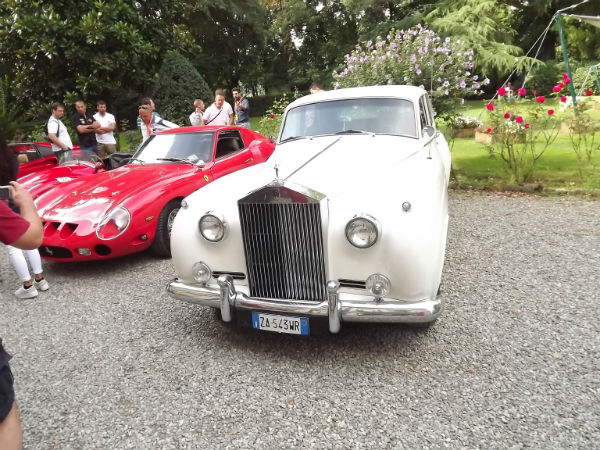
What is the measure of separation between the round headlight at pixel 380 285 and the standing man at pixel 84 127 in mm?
7500

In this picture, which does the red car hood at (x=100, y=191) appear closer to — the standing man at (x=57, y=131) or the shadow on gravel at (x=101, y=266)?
the shadow on gravel at (x=101, y=266)

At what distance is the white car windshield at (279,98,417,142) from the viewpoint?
14.6ft

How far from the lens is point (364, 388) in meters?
→ 2.71

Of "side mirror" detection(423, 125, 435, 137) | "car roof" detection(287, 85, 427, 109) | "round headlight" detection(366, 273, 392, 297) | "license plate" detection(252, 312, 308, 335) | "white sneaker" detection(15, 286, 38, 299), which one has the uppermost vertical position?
"car roof" detection(287, 85, 427, 109)

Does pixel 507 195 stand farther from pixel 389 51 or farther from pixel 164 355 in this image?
pixel 164 355

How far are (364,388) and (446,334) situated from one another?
0.93m

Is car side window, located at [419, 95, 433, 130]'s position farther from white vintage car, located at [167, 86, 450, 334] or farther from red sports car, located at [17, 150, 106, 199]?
red sports car, located at [17, 150, 106, 199]

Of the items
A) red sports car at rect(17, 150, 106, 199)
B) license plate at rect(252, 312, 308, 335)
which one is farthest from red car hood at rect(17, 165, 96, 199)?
license plate at rect(252, 312, 308, 335)

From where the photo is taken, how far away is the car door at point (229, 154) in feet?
19.9

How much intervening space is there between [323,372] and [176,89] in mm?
15371

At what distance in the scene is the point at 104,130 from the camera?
8578mm

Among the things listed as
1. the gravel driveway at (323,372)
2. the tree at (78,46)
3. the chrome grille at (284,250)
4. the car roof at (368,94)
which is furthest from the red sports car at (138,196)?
the tree at (78,46)

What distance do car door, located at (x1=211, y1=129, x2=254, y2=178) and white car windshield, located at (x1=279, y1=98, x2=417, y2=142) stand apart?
4.79ft

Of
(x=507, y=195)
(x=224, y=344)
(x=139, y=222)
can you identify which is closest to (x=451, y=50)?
(x=507, y=195)
